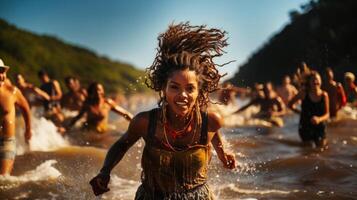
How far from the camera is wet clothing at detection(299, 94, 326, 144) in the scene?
8594 millimetres

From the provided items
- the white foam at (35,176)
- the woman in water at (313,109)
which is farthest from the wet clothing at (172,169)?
the woman in water at (313,109)

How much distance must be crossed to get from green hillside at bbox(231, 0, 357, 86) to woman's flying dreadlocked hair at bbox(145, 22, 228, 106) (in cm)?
1933

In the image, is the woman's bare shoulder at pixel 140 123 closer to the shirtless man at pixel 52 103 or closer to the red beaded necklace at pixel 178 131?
the red beaded necklace at pixel 178 131

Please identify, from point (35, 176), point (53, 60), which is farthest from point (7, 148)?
point (53, 60)

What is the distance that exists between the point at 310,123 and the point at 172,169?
613cm

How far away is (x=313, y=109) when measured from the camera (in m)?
8.62

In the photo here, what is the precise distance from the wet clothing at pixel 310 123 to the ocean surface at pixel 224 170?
27 cm

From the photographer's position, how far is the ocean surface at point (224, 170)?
5996 mm

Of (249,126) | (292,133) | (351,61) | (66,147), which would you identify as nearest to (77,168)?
(66,147)

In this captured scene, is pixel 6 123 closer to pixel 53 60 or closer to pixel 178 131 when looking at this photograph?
pixel 178 131

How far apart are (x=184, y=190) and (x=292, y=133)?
10024mm

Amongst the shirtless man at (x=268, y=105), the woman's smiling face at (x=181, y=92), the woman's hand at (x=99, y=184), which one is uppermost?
the shirtless man at (x=268, y=105)

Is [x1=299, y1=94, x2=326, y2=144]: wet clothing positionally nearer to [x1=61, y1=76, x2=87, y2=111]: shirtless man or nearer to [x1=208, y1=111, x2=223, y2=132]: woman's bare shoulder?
[x1=208, y1=111, x2=223, y2=132]: woman's bare shoulder

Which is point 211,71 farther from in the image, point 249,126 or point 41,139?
point 249,126
